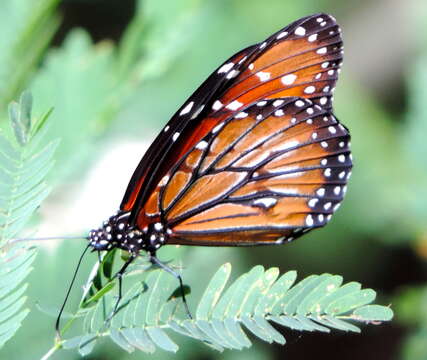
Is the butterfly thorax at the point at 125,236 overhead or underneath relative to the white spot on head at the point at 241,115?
underneath

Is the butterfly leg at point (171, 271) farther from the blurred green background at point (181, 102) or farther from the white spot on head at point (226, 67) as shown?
the white spot on head at point (226, 67)

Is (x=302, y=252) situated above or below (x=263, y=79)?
below

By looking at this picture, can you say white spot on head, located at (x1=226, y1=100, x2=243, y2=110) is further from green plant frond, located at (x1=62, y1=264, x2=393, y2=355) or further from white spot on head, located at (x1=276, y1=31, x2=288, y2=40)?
green plant frond, located at (x1=62, y1=264, x2=393, y2=355)

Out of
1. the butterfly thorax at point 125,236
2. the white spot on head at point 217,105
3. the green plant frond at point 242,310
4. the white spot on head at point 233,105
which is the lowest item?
the green plant frond at point 242,310

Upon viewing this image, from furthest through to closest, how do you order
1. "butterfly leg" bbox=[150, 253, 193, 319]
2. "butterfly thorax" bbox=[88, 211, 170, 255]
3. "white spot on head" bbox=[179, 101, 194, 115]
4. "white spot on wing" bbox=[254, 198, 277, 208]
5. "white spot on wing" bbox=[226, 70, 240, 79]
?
"white spot on wing" bbox=[254, 198, 277, 208] < "white spot on wing" bbox=[226, 70, 240, 79] < "white spot on head" bbox=[179, 101, 194, 115] < "butterfly thorax" bbox=[88, 211, 170, 255] < "butterfly leg" bbox=[150, 253, 193, 319]

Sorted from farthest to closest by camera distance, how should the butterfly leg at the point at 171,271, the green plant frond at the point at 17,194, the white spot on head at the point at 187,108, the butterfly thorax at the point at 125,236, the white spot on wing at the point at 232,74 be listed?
the white spot on wing at the point at 232,74, the white spot on head at the point at 187,108, the butterfly thorax at the point at 125,236, the butterfly leg at the point at 171,271, the green plant frond at the point at 17,194

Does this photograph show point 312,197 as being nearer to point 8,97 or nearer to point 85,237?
point 85,237

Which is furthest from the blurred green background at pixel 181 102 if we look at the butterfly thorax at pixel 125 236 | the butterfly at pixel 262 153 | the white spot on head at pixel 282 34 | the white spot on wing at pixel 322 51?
the white spot on wing at pixel 322 51

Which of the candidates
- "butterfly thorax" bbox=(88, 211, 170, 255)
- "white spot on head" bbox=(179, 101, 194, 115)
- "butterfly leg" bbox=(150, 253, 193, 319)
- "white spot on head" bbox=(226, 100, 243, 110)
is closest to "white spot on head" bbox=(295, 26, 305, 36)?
"white spot on head" bbox=(226, 100, 243, 110)

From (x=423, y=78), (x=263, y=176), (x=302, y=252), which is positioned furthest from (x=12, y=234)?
(x=302, y=252)
